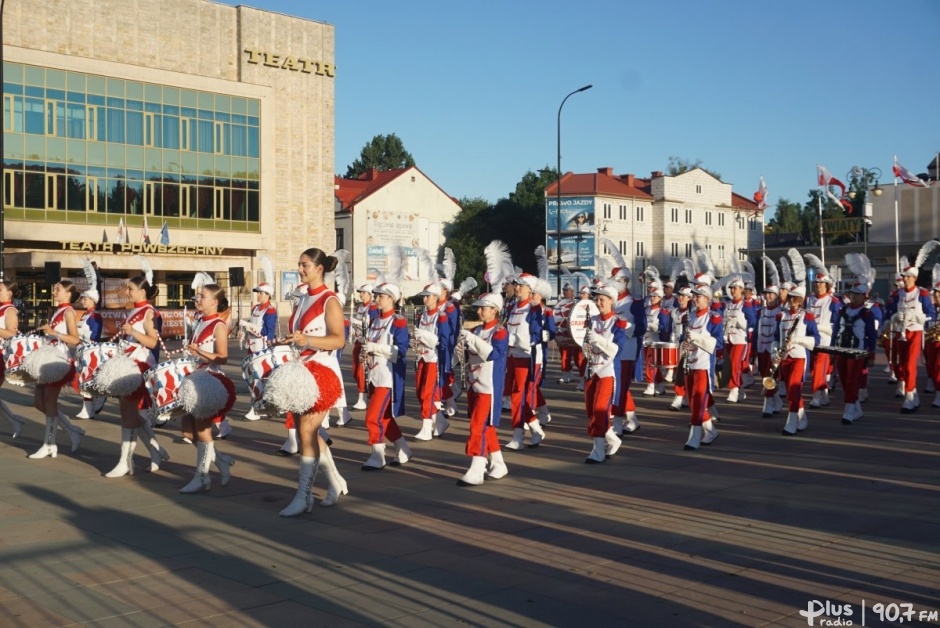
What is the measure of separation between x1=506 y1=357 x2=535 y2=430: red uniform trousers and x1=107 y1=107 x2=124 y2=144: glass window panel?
4126cm

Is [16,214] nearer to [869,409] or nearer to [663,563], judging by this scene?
[869,409]

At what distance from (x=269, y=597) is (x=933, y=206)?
65.0 meters

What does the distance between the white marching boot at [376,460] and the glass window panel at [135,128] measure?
42661mm

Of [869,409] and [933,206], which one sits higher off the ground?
[933,206]

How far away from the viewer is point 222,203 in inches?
2085

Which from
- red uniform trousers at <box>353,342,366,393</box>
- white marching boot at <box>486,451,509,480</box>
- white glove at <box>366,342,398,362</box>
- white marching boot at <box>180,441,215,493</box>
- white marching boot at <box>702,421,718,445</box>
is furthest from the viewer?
red uniform trousers at <box>353,342,366,393</box>

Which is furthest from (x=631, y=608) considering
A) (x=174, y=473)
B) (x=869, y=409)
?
(x=869, y=409)

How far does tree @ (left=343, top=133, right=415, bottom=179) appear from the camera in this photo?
113875mm

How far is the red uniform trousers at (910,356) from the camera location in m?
15.4

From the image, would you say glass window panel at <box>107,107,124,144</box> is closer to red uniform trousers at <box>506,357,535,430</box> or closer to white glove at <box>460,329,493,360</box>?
red uniform trousers at <box>506,357,535,430</box>

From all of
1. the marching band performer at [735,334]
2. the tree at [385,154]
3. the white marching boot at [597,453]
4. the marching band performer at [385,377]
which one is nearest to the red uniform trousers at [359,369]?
the marching band performer at [385,377]

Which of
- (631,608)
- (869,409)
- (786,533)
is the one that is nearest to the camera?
(631,608)

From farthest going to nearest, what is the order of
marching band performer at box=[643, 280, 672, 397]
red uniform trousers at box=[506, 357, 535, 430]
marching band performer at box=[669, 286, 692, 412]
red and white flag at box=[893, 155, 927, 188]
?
red and white flag at box=[893, 155, 927, 188]
marching band performer at box=[643, 280, 672, 397]
marching band performer at box=[669, 286, 692, 412]
red uniform trousers at box=[506, 357, 535, 430]

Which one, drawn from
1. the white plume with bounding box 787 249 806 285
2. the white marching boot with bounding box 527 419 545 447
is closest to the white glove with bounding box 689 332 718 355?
the white marching boot with bounding box 527 419 545 447
